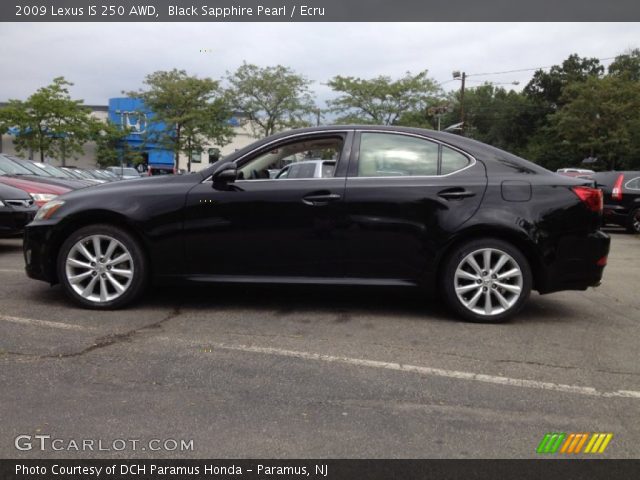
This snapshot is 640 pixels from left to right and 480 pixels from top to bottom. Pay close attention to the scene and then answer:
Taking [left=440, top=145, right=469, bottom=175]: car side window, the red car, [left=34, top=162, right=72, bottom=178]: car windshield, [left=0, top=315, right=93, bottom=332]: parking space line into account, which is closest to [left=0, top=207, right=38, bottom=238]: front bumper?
the red car

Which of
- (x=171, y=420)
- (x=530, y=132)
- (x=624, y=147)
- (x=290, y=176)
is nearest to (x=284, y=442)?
(x=171, y=420)

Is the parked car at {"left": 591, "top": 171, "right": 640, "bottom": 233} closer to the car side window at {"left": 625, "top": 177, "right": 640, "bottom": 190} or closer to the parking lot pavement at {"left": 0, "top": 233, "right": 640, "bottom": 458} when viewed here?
the car side window at {"left": 625, "top": 177, "right": 640, "bottom": 190}

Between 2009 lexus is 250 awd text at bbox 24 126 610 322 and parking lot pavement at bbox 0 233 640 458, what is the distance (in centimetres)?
28

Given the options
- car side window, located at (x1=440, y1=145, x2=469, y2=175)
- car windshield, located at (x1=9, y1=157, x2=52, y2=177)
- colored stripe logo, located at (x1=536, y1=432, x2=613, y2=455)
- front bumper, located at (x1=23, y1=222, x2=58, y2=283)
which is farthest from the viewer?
car windshield, located at (x1=9, y1=157, x2=52, y2=177)

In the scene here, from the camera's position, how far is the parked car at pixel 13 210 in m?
7.37

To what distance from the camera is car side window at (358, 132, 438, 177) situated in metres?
4.61

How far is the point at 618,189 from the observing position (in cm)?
1291

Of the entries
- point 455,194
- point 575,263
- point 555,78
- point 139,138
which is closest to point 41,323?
point 455,194

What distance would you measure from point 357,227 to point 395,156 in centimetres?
70

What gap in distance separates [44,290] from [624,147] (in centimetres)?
3920

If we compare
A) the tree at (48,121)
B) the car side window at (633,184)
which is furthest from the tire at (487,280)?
the tree at (48,121)

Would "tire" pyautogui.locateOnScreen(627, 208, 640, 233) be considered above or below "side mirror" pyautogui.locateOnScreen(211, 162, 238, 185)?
below

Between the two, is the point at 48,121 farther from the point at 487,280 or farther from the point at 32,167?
the point at 487,280
